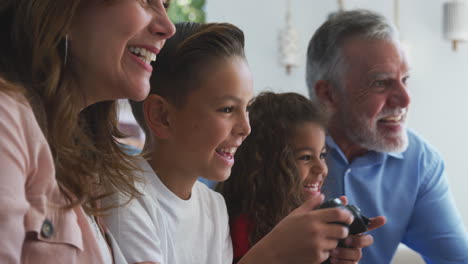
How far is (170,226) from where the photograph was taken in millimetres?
1382

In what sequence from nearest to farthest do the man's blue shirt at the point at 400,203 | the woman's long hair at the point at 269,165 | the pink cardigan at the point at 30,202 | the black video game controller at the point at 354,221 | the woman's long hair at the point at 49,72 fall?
1. the pink cardigan at the point at 30,202
2. the woman's long hair at the point at 49,72
3. the black video game controller at the point at 354,221
4. the woman's long hair at the point at 269,165
5. the man's blue shirt at the point at 400,203

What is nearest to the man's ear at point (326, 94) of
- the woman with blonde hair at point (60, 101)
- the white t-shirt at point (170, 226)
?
the white t-shirt at point (170, 226)

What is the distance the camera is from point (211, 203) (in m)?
1.56

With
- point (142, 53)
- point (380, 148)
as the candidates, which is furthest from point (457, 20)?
point (142, 53)

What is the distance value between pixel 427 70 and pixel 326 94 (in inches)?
134

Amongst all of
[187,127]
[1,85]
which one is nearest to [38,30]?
[1,85]

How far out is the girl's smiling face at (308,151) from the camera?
176 cm

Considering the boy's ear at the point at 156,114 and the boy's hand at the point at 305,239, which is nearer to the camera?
the boy's hand at the point at 305,239

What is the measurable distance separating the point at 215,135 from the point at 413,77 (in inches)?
170

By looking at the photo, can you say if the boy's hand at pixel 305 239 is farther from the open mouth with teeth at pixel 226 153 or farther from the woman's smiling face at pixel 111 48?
the woman's smiling face at pixel 111 48

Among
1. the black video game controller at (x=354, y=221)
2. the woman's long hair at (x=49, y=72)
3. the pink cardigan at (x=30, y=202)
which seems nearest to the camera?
the pink cardigan at (x=30, y=202)

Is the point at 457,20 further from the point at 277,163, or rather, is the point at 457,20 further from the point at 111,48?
the point at 111,48

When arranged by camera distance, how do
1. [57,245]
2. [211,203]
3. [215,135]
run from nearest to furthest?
1. [57,245]
2. [215,135]
3. [211,203]

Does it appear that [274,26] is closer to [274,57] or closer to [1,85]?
[274,57]
